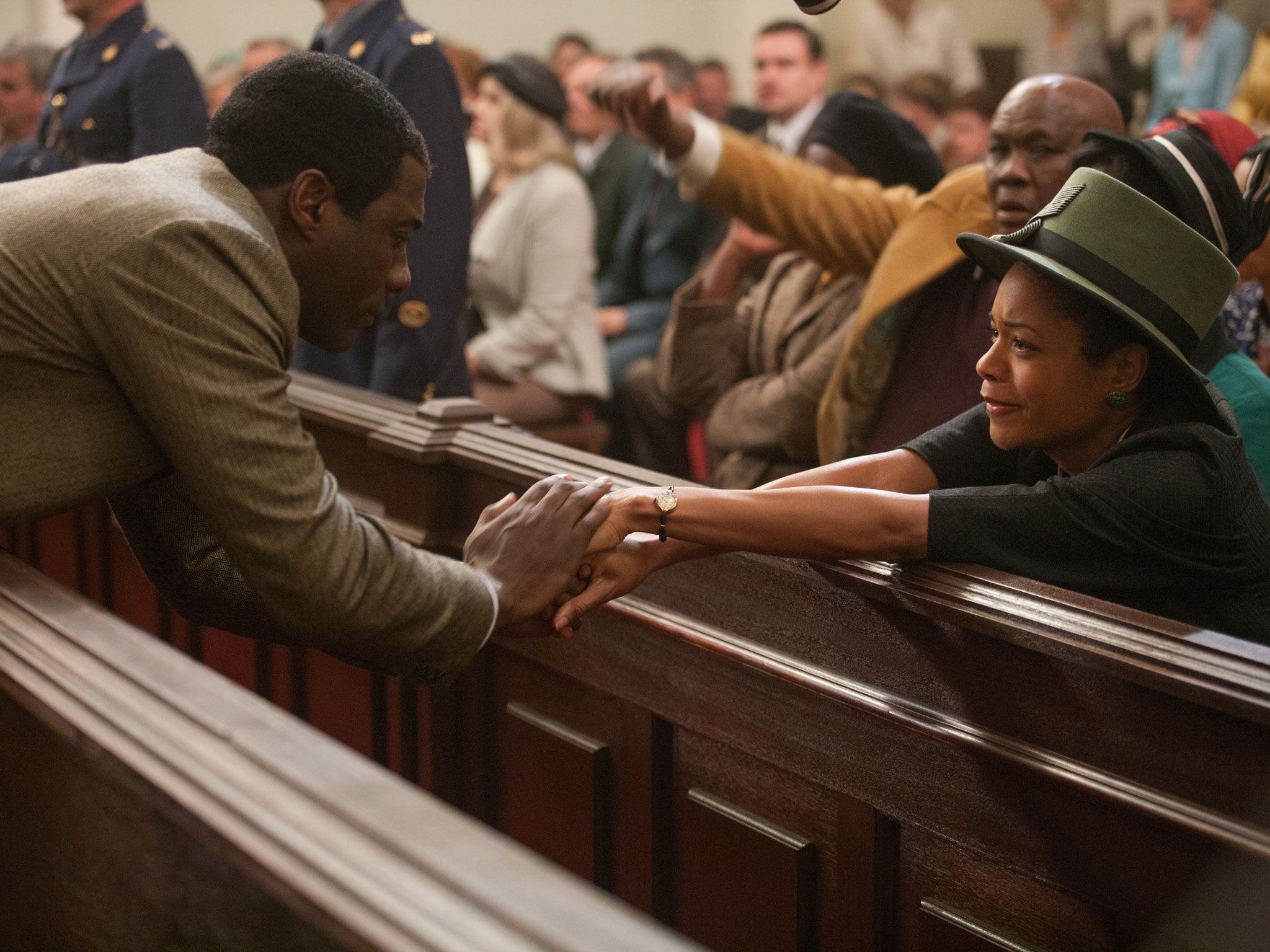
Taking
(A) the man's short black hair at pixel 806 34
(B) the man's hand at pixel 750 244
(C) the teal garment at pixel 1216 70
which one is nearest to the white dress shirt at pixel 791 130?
(A) the man's short black hair at pixel 806 34

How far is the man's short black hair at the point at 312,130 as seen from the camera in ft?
4.60

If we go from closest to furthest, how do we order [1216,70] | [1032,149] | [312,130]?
[312,130] → [1032,149] → [1216,70]

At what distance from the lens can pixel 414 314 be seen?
2.97m

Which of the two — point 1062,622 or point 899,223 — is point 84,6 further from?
point 1062,622

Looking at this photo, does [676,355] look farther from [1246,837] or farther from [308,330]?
[1246,837]

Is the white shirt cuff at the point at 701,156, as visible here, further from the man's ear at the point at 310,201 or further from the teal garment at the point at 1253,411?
the man's ear at the point at 310,201

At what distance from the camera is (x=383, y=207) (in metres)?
1.45

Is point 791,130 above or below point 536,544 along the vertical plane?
above

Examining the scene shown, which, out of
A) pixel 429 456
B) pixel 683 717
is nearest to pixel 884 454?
pixel 683 717

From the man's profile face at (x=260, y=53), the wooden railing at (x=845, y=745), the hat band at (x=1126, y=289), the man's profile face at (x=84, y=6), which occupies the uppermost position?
the man's profile face at (x=84, y=6)

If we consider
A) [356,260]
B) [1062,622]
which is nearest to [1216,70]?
[1062,622]

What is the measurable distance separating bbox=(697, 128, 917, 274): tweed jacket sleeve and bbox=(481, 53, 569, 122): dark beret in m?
1.42

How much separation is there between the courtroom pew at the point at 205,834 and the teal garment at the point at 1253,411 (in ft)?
4.67

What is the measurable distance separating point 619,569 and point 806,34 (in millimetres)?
4298
